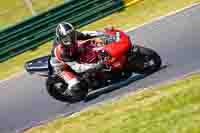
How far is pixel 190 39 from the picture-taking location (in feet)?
47.2

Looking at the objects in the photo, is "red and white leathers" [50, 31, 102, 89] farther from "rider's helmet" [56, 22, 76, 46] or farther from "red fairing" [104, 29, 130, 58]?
"red fairing" [104, 29, 130, 58]

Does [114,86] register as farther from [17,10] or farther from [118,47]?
[17,10]

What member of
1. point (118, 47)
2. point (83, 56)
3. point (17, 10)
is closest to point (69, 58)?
point (83, 56)

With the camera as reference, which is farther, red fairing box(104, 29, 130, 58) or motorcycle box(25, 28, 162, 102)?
motorcycle box(25, 28, 162, 102)

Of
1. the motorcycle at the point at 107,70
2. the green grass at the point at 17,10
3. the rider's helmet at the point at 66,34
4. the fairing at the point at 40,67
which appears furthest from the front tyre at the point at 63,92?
the green grass at the point at 17,10

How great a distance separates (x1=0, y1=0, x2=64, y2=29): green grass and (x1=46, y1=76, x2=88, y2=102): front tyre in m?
9.13

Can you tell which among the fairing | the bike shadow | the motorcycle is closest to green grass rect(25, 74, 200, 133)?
the bike shadow

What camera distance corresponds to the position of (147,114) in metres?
10.1

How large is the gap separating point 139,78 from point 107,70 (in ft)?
2.33

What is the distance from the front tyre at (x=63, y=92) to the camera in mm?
12945

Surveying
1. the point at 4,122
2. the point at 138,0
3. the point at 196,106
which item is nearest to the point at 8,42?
the point at 138,0

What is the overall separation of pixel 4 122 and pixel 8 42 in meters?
5.44

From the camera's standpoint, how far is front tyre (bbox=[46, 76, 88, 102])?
12.9 m

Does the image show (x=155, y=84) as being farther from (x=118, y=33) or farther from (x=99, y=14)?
(x=99, y=14)
